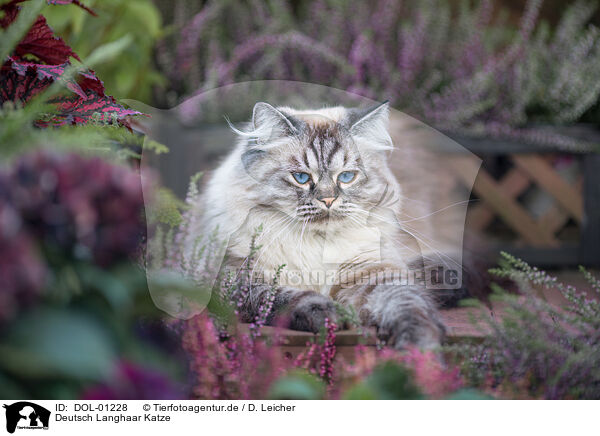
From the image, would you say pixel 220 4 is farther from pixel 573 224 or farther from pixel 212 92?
pixel 573 224

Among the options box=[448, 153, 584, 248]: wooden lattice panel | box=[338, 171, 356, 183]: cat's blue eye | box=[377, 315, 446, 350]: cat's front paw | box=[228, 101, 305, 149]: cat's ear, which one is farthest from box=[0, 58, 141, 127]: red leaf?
box=[448, 153, 584, 248]: wooden lattice panel

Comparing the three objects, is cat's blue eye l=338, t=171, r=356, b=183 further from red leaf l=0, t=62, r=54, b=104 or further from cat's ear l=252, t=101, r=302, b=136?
red leaf l=0, t=62, r=54, b=104

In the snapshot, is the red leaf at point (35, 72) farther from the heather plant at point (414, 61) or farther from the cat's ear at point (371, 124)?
the heather plant at point (414, 61)

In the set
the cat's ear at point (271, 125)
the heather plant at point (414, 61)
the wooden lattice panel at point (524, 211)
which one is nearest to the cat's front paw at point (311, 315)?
the cat's ear at point (271, 125)

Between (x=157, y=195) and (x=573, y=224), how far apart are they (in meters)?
1.66

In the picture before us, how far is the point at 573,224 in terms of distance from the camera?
1.82m

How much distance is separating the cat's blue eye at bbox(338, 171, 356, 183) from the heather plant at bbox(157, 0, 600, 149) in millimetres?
579

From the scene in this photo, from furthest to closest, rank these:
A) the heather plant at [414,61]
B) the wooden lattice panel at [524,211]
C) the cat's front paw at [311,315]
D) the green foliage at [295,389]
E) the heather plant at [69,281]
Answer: the wooden lattice panel at [524,211]
the heather plant at [414,61]
the cat's front paw at [311,315]
the green foliage at [295,389]
the heather plant at [69,281]

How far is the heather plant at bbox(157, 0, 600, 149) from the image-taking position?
4.29 feet

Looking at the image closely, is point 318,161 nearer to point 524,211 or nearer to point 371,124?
point 371,124

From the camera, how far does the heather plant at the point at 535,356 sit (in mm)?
561
